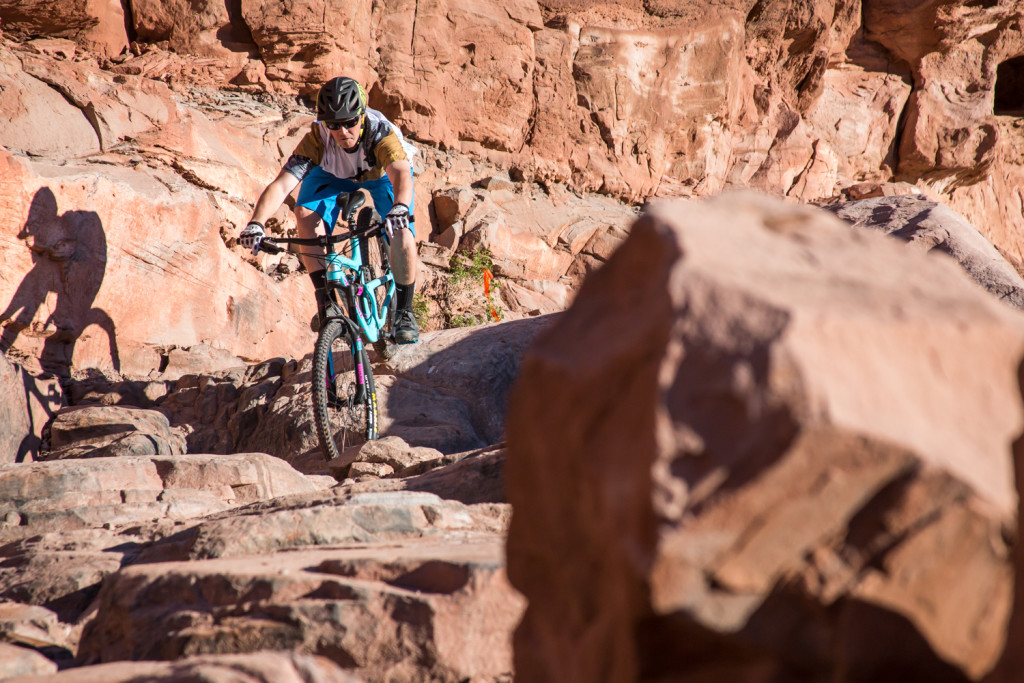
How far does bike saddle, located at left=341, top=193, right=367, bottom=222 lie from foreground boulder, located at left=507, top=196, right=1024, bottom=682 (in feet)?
12.5

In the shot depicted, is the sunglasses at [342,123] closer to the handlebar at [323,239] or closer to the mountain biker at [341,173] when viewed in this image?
the mountain biker at [341,173]

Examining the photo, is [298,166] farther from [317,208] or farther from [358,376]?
[358,376]

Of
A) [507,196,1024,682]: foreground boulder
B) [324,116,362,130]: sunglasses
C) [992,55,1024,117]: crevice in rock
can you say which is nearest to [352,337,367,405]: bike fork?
[324,116,362,130]: sunglasses

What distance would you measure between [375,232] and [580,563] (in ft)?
11.7

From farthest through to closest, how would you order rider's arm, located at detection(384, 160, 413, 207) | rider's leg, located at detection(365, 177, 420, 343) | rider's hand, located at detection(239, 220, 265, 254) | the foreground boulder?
rider's leg, located at detection(365, 177, 420, 343)
rider's arm, located at detection(384, 160, 413, 207)
rider's hand, located at detection(239, 220, 265, 254)
the foreground boulder

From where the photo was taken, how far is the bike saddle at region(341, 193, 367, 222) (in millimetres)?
4703

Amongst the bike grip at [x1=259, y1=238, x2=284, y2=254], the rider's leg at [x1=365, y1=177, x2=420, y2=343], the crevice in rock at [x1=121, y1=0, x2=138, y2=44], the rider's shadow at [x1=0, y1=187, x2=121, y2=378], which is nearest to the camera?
the bike grip at [x1=259, y1=238, x2=284, y2=254]

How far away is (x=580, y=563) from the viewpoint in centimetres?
114

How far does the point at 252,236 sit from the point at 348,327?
76cm

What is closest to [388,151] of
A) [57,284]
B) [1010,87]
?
[57,284]

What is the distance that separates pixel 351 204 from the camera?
15.5 ft

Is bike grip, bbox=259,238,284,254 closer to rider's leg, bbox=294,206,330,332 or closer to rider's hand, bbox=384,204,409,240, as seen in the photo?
rider's leg, bbox=294,206,330,332

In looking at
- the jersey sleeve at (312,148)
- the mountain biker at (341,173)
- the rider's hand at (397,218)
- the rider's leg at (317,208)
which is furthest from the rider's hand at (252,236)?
the rider's hand at (397,218)

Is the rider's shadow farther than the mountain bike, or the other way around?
the rider's shadow
